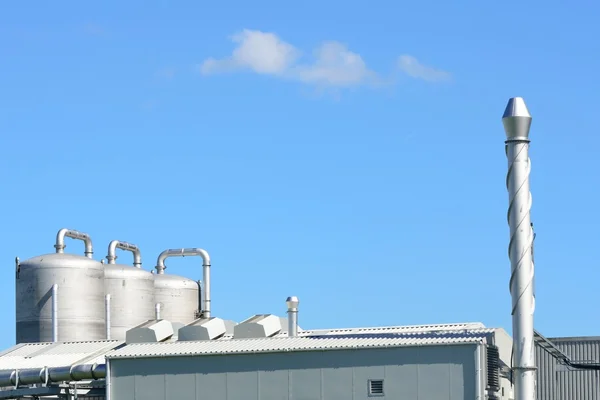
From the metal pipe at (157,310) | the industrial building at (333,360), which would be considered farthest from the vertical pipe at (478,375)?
the metal pipe at (157,310)

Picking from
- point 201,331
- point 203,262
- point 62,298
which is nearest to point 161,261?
point 203,262

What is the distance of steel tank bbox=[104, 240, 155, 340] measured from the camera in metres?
76.4

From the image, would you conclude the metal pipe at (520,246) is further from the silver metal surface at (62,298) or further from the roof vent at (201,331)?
the silver metal surface at (62,298)

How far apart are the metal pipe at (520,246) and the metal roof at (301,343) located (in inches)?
68.3

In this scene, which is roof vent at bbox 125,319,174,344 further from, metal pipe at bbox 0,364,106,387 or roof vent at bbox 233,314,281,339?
roof vent at bbox 233,314,281,339

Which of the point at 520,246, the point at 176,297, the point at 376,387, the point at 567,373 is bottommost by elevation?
the point at 376,387

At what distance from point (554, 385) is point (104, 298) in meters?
28.7

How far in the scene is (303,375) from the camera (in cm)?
5372

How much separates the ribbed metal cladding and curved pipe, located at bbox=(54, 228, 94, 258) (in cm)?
3035

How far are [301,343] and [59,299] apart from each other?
23275 millimetres

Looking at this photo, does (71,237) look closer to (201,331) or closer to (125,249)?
(125,249)

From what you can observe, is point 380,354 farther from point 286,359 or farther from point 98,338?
point 98,338

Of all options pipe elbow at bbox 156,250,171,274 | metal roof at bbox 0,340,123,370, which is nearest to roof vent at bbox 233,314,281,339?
metal roof at bbox 0,340,123,370

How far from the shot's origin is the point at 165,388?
56.3 metres
